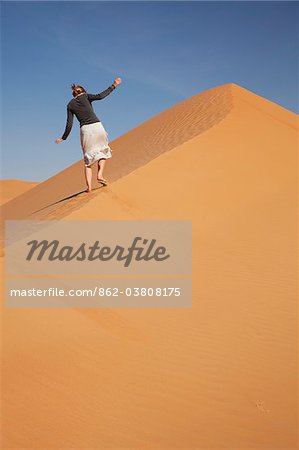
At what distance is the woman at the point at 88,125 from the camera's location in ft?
20.9

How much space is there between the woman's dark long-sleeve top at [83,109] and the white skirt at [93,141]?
101mm

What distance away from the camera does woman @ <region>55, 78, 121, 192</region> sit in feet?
20.9

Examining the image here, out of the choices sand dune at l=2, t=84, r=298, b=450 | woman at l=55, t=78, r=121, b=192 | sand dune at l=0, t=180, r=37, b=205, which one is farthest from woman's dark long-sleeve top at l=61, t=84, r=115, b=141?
sand dune at l=0, t=180, r=37, b=205

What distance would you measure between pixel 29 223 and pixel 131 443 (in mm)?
4703

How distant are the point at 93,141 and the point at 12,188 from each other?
49.7 meters

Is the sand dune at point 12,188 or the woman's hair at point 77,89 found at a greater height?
the sand dune at point 12,188

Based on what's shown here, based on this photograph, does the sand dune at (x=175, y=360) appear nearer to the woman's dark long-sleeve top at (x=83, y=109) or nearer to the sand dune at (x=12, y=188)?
the woman's dark long-sleeve top at (x=83, y=109)

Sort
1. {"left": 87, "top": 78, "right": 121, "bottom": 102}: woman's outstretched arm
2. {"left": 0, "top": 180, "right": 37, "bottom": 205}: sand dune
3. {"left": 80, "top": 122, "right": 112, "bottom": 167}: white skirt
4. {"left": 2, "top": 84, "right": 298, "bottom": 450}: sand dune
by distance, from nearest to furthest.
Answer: {"left": 2, "top": 84, "right": 298, "bottom": 450}: sand dune → {"left": 87, "top": 78, "right": 121, "bottom": 102}: woman's outstretched arm → {"left": 80, "top": 122, "right": 112, "bottom": 167}: white skirt → {"left": 0, "top": 180, "right": 37, "bottom": 205}: sand dune

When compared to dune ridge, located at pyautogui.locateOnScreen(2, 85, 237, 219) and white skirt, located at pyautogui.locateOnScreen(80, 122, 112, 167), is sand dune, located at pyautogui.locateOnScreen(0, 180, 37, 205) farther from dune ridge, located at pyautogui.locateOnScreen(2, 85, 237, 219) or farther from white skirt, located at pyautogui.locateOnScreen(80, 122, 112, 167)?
white skirt, located at pyautogui.locateOnScreen(80, 122, 112, 167)

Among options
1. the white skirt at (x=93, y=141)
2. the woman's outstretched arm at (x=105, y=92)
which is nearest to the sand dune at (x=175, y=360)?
the white skirt at (x=93, y=141)

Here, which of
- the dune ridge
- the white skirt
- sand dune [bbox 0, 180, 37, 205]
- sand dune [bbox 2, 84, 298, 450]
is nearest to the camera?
sand dune [bbox 2, 84, 298, 450]

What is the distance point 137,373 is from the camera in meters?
3.50

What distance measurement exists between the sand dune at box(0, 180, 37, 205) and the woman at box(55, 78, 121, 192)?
131 feet

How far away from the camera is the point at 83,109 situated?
21.0ft
